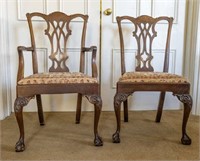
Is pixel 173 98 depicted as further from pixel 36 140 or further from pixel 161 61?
pixel 36 140

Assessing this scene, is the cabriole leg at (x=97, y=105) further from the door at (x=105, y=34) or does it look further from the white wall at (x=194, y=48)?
the white wall at (x=194, y=48)

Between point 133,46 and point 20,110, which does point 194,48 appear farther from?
point 20,110

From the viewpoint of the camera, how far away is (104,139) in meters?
1.81

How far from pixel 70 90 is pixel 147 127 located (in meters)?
0.77

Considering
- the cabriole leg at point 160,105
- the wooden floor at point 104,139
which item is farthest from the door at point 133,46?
the cabriole leg at point 160,105

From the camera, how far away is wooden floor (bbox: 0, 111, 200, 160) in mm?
1567

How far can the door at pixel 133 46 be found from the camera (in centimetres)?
237

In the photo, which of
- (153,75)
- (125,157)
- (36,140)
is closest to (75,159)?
(125,157)

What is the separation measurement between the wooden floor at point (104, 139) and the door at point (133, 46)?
0.65 ft

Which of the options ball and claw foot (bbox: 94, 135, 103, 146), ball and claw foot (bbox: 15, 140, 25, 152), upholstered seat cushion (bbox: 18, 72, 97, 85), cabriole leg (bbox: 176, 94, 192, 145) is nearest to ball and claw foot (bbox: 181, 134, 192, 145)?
cabriole leg (bbox: 176, 94, 192, 145)

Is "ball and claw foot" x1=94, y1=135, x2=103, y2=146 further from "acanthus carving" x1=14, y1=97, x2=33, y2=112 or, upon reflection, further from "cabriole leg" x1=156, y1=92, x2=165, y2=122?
"cabriole leg" x1=156, y1=92, x2=165, y2=122

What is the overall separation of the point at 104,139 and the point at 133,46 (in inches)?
39.0

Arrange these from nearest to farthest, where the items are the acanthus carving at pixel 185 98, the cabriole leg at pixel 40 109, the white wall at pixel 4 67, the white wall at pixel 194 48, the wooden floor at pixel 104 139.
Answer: the wooden floor at pixel 104 139 → the acanthus carving at pixel 185 98 → the cabriole leg at pixel 40 109 → the white wall at pixel 4 67 → the white wall at pixel 194 48

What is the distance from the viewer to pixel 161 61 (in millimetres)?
2482
